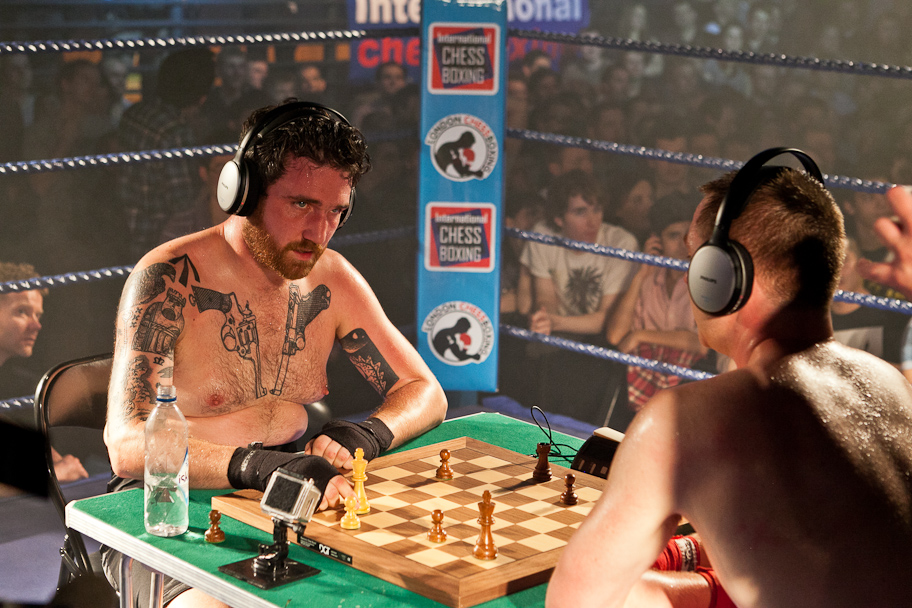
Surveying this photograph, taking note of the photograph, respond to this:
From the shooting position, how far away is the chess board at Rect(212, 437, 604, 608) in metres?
1.63

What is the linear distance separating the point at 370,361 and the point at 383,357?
36 mm

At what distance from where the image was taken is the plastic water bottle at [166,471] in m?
1.82

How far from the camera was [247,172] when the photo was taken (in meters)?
2.37

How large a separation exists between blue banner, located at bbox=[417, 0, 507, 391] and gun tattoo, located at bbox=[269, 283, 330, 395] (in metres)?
1.77

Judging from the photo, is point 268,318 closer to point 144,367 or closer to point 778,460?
point 144,367

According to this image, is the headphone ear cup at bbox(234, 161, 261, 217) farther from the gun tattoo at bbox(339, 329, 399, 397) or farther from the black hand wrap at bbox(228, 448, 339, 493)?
the black hand wrap at bbox(228, 448, 339, 493)

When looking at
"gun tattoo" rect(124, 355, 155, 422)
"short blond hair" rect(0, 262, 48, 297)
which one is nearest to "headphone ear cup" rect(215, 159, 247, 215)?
"gun tattoo" rect(124, 355, 155, 422)

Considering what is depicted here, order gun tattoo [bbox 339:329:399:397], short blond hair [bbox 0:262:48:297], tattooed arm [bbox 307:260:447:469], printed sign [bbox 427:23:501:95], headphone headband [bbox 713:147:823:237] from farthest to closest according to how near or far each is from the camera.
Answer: printed sign [bbox 427:23:501:95] → short blond hair [bbox 0:262:48:297] → gun tattoo [bbox 339:329:399:397] → tattooed arm [bbox 307:260:447:469] → headphone headband [bbox 713:147:823:237]

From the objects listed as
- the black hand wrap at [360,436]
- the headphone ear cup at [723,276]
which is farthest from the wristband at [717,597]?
the black hand wrap at [360,436]

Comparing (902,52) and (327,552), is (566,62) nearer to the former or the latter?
(902,52)

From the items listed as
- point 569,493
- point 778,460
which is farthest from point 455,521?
point 778,460

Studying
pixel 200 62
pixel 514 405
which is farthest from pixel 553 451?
pixel 200 62

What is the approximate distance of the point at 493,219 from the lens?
4379mm

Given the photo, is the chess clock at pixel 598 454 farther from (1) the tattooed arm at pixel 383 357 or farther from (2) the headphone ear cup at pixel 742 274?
(2) the headphone ear cup at pixel 742 274
